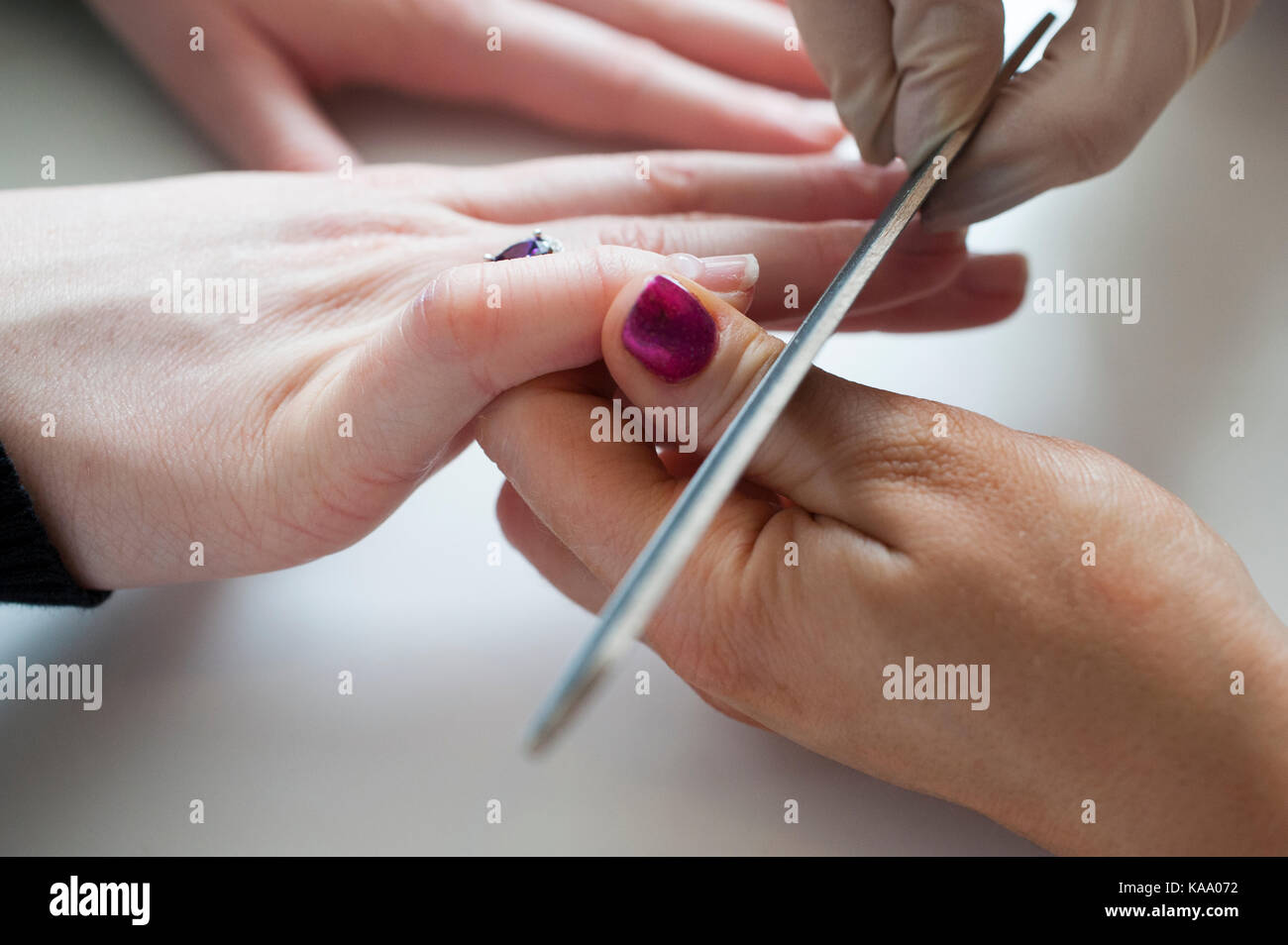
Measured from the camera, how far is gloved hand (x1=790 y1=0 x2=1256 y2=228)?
915 mm

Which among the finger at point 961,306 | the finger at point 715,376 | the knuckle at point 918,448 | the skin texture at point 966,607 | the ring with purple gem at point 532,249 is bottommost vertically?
the skin texture at point 966,607

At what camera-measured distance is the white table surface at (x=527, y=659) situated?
775mm

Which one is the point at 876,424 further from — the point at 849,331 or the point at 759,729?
the point at 849,331

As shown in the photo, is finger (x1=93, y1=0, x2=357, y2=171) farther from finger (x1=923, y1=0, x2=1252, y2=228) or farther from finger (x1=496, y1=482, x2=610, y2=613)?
finger (x1=923, y1=0, x2=1252, y2=228)

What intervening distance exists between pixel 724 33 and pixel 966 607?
1.05m

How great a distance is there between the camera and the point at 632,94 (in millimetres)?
1333

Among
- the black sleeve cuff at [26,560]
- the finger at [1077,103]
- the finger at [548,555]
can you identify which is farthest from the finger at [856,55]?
the black sleeve cuff at [26,560]

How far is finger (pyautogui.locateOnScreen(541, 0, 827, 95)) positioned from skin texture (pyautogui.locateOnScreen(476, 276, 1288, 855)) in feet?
2.69

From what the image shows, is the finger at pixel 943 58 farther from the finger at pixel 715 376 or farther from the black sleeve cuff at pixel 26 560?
the black sleeve cuff at pixel 26 560

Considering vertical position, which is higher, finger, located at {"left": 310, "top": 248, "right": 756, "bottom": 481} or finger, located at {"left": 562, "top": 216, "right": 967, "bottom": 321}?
finger, located at {"left": 562, "top": 216, "right": 967, "bottom": 321}

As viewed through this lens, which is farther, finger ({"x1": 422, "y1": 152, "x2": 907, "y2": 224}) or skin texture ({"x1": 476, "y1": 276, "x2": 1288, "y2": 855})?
finger ({"x1": 422, "y1": 152, "x2": 907, "y2": 224})

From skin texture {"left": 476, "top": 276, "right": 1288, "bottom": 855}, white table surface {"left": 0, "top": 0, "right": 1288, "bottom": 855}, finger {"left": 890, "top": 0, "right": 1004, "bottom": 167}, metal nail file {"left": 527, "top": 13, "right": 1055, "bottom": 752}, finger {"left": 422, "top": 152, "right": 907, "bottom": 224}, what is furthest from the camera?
finger {"left": 422, "top": 152, "right": 907, "bottom": 224}

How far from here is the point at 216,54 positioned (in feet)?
4.19

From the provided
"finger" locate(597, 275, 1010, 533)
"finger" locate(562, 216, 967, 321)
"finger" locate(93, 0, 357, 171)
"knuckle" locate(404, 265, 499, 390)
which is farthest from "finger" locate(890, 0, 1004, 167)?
"finger" locate(93, 0, 357, 171)
